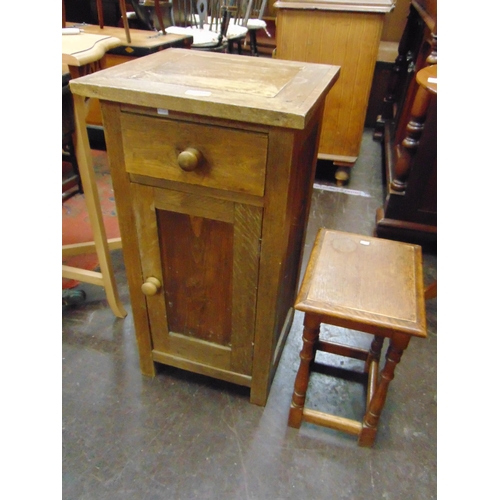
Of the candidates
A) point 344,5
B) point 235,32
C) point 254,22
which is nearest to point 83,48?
point 344,5

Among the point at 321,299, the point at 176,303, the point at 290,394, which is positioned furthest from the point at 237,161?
the point at 290,394

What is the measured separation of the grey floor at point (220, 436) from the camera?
99cm

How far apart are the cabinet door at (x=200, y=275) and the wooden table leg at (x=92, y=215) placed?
334mm

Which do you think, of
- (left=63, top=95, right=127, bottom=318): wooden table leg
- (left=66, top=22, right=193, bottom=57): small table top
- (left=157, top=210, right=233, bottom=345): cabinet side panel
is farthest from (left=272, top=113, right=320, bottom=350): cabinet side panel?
(left=66, top=22, right=193, bottom=57): small table top

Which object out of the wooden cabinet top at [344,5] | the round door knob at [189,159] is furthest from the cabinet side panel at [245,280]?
the wooden cabinet top at [344,5]

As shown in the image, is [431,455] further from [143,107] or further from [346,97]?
[346,97]

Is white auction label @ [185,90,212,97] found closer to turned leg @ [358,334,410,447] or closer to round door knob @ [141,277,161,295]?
round door knob @ [141,277,161,295]

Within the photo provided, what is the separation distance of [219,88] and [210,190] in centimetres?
20

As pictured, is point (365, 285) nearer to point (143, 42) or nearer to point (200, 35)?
point (143, 42)

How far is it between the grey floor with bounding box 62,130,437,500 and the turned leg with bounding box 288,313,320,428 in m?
0.06

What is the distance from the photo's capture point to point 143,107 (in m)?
0.78

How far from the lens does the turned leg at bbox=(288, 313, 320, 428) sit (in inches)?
36.8

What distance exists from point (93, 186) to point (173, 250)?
0.42m

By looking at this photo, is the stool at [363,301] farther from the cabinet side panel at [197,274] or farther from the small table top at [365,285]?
the cabinet side panel at [197,274]
